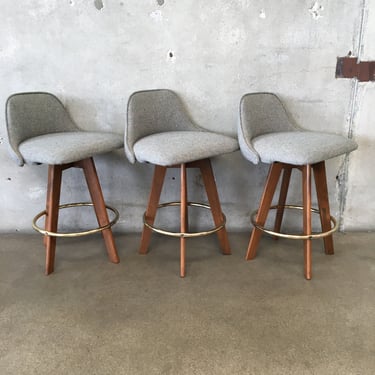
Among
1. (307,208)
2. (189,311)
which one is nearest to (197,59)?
(307,208)

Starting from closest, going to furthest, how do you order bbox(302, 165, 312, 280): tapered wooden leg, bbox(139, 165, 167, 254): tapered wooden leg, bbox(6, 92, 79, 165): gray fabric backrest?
bbox(302, 165, 312, 280): tapered wooden leg → bbox(6, 92, 79, 165): gray fabric backrest → bbox(139, 165, 167, 254): tapered wooden leg

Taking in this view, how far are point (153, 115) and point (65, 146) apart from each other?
0.52 meters

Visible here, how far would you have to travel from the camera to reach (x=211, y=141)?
1714mm

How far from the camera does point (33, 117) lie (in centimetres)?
190

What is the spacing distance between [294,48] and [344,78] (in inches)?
12.8

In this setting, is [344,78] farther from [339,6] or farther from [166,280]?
[166,280]

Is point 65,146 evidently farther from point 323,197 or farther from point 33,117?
point 323,197

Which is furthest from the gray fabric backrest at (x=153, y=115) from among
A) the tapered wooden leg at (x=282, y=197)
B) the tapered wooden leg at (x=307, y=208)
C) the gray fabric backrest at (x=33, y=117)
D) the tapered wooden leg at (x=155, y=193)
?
the tapered wooden leg at (x=307, y=208)

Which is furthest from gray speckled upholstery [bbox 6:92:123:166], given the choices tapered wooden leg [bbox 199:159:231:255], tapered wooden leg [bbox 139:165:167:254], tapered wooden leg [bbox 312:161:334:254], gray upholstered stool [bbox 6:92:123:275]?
tapered wooden leg [bbox 312:161:334:254]

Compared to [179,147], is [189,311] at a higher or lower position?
lower

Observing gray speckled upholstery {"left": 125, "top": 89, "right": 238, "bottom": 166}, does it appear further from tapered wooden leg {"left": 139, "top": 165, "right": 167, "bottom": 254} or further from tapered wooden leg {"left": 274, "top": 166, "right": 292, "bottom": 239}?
tapered wooden leg {"left": 274, "top": 166, "right": 292, "bottom": 239}

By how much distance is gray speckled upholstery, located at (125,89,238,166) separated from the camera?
5.24 ft

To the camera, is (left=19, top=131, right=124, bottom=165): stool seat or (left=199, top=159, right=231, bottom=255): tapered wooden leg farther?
(left=199, top=159, right=231, bottom=255): tapered wooden leg

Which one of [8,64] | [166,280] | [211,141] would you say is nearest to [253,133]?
[211,141]
